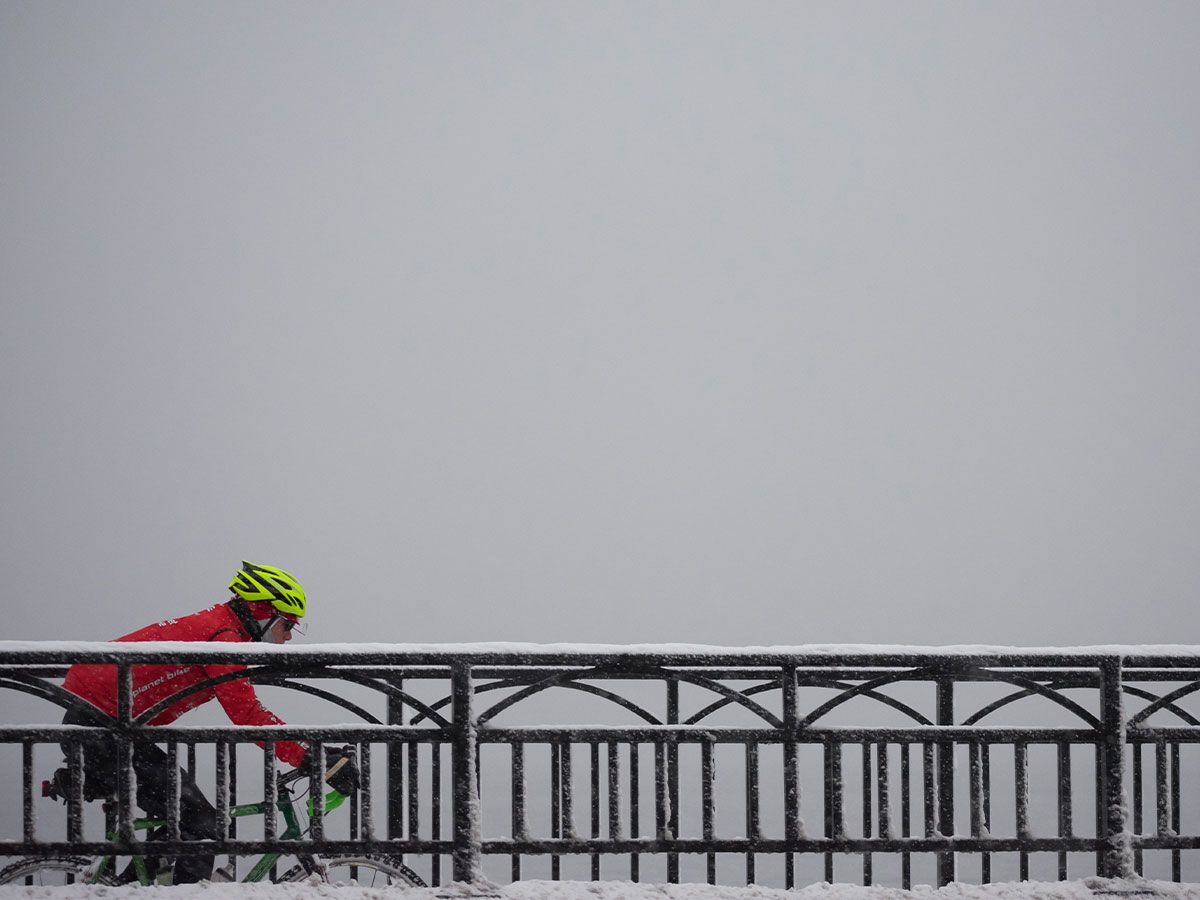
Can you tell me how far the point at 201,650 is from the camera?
6375mm

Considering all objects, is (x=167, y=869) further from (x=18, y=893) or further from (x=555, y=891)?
(x=555, y=891)

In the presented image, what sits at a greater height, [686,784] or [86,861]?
[86,861]

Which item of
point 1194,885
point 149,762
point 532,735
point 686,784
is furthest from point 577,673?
point 686,784

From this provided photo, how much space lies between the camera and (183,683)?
6613mm

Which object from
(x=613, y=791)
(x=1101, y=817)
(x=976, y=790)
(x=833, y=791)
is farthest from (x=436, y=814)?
(x=1101, y=817)

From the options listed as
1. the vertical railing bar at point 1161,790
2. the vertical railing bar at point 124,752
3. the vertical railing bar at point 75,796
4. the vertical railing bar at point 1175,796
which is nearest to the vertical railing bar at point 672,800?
the vertical railing bar at point 124,752

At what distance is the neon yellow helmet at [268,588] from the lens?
21.8 ft

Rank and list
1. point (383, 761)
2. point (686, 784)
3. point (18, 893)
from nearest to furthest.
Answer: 1. point (18, 893)
2. point (383, 761)
3. point (686, 784)

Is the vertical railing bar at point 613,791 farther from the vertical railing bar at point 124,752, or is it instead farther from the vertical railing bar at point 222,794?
the vertical railing bar at point 124,752

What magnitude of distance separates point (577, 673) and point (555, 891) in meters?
1.23

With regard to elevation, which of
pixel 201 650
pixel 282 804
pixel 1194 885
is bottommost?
pixel 1194 885

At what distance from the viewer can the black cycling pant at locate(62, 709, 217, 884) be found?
6.45 m

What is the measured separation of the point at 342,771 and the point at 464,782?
762 millimetres

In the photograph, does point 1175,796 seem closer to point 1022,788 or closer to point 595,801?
point 1022,788
